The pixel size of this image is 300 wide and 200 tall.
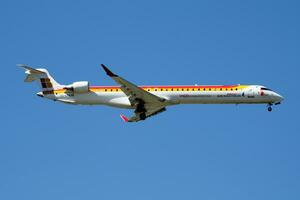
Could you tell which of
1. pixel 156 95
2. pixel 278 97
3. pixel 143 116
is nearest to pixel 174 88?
pixel 156 95

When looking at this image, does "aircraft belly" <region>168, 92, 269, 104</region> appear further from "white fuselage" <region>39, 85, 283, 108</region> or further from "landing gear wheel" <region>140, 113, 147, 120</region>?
"landing gear wheel" <region>140, 113, 147, 120</region>

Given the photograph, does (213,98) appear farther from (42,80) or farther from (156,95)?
(42,80)

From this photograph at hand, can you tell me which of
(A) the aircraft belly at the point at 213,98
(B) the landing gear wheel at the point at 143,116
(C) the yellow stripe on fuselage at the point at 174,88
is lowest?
(B) the landing gear wheel at the point at 143,116

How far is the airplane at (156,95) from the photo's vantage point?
148 ft

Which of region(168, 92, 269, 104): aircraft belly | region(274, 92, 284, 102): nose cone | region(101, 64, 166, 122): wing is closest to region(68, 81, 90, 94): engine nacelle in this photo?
region(101, 64, 166, 122): wing

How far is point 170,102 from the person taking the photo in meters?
45.4

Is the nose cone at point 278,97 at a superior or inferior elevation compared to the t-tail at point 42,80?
inferior

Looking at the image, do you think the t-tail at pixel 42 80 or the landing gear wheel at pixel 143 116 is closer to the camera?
the landing gear wheel at pixel 143 116

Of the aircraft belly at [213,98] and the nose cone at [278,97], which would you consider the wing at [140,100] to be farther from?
the nose cone at [278,97]

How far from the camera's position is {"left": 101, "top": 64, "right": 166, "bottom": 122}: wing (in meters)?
43.2

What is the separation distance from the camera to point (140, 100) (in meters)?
45.2

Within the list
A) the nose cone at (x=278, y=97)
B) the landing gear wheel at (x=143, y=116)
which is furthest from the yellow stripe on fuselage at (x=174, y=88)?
the nose cone at (x=278, y=97)

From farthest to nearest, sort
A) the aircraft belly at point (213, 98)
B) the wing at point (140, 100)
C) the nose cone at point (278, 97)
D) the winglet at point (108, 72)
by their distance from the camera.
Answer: the nose cone at point (278, 97) → the aircraft belly at point (213, 98) → the wing at point (140, 100) → the winglet at point (108, 72)

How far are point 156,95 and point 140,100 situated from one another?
4.04 ft
